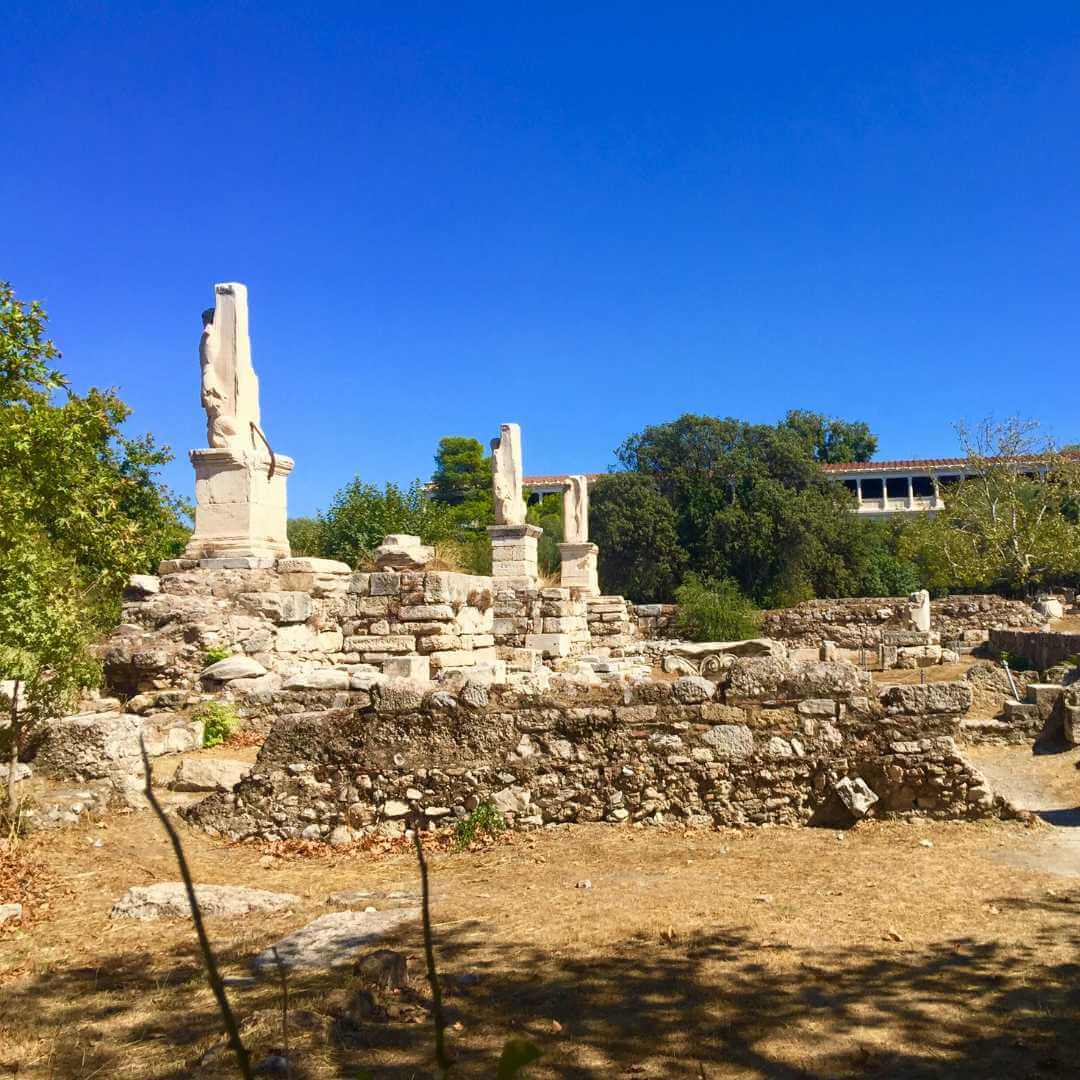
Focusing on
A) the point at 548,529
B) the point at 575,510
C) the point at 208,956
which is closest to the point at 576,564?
the point at 575,510

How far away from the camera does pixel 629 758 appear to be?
6066 mm

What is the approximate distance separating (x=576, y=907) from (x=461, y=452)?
52881 mm

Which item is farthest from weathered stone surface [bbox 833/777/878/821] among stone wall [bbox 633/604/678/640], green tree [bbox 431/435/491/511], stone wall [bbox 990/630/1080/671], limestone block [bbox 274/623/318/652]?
green tree [bbox 431/435/491/511]

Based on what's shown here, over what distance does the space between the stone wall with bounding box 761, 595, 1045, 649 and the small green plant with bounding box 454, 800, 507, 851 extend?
19.6 meters

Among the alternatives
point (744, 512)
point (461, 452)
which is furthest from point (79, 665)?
point (461, 452)

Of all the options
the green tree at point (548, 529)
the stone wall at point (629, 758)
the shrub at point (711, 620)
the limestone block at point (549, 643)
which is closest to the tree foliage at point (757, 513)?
the green tree at point (548, 529)

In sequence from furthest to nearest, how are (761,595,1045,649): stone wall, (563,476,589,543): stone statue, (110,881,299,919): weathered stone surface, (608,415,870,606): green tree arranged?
1. (608,415,870,606): green tree
2. (761,595,1045,649): stone wall
3. (563,476,589,543): stone statue
4. (110,881,299,919): weathered stone surface

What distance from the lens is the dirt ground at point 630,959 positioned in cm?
309

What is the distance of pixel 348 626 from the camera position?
1111cm

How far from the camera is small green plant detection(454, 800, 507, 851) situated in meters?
5.91

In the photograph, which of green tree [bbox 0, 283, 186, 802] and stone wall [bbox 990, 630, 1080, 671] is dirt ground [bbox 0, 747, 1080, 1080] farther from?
stone wall [bbox 990, 630, 1080, 671]

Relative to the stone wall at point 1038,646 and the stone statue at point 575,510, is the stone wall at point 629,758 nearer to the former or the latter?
the stone wall at point 1038,646

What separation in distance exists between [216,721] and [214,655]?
1319mm

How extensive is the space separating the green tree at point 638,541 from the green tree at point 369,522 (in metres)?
13.6
